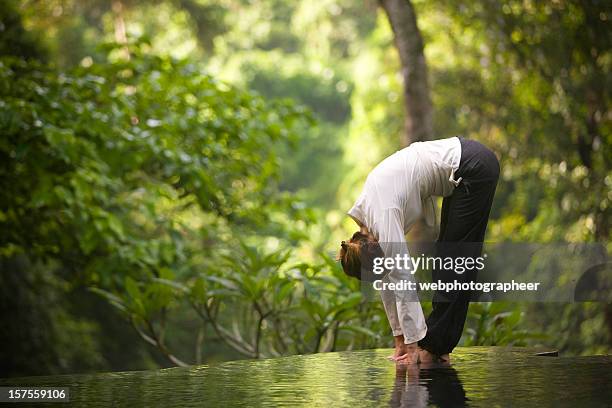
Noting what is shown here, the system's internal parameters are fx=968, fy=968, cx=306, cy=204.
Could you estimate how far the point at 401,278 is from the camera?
433 cm

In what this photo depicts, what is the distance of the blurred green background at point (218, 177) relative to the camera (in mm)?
6262

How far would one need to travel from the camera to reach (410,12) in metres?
9.14

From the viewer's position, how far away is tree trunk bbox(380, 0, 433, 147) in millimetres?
9141

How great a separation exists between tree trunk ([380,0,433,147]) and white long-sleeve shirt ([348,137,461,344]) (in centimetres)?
462

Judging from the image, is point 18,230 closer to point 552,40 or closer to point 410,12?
point 410,12

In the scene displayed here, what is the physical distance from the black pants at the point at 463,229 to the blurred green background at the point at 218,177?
49.2 inches

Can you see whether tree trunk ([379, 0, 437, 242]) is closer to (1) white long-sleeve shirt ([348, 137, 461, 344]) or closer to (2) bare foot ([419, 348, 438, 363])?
(2) bare foot ([419, 348, 438, 363])

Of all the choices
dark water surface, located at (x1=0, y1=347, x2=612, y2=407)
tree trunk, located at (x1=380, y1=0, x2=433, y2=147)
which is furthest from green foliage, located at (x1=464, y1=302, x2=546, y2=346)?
tree trunk, located at (x1=380, y1=0, x2=433, y2=147)

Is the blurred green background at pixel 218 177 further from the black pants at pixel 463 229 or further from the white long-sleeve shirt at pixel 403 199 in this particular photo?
the white long-sleeve shirt at pixel 403 199

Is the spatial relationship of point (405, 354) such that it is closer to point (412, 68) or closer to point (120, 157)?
point (120, 157)

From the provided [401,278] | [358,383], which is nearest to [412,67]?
[401,278]

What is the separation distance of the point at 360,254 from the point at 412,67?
508 cm

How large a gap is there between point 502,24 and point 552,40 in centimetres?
70

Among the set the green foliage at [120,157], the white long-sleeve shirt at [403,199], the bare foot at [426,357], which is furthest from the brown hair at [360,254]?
the green foliage at [120,157]
